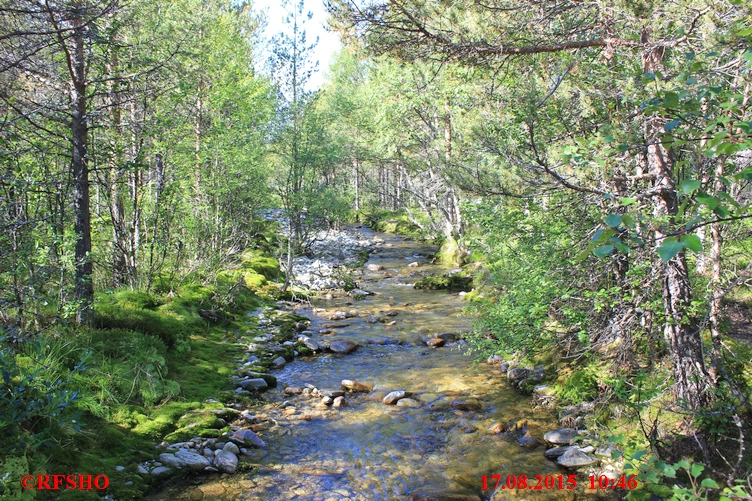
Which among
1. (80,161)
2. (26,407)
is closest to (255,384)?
(26,407)

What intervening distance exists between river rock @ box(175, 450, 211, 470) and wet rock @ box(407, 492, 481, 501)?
91.3 inches

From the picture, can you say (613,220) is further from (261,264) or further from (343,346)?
(261,264)

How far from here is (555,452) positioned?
5703 mm

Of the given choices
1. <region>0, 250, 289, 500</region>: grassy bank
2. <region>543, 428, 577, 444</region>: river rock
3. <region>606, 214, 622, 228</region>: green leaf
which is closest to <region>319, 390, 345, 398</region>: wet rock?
<region>0, 250, 289, 500</region>: grassy bank

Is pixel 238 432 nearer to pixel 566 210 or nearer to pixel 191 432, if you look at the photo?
pixel 191 432

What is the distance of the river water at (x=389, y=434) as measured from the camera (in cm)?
509

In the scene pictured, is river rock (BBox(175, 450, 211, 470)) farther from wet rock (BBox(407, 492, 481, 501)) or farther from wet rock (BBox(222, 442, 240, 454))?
wet rock (BBox(407, 492, 481, 501))

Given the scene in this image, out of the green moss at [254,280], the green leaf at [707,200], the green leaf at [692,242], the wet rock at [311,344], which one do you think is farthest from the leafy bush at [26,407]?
the green moss at [254,280]

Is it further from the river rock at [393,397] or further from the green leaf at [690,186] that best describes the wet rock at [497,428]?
the green leaf at [690,186]

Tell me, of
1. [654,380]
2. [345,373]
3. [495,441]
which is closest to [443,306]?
[345,373]

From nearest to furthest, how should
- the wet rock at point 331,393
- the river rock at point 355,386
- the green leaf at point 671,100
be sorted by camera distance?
the green leaf at point 671,100
the wet rock at point 331,393
the river rock at point 355,386

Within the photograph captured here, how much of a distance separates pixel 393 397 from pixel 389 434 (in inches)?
42.6

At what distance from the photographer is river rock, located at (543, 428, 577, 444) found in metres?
5.94

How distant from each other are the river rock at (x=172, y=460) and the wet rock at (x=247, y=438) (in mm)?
793
